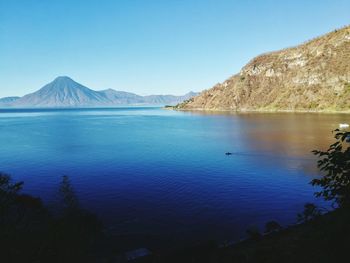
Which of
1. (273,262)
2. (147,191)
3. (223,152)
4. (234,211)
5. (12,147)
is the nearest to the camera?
(273,262)

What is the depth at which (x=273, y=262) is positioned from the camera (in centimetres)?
1966

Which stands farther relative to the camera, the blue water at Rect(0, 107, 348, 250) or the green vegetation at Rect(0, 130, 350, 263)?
the blue water at Rect(0, 107, 348, 250)

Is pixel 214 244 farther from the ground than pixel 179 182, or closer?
farther from the ground

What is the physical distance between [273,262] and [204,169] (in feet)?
141

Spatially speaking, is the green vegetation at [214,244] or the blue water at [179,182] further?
the blue water at [179,182]

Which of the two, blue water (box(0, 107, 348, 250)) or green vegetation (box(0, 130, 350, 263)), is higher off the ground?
green vegetation (box(0, 130, 350, 263))

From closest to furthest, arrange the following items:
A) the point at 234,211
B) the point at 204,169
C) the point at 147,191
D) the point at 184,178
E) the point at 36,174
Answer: the point at 234,211, the point at 147,191, the point at 184,178, the point at 36,174, the point at 204,169

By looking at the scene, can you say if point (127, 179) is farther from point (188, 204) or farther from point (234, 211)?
point (234, 211)

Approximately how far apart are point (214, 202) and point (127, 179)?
19.7 meters

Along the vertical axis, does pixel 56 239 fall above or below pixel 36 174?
above

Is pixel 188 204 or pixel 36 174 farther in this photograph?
pixel 36 174

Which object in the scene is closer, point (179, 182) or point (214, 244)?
point (214, 244)

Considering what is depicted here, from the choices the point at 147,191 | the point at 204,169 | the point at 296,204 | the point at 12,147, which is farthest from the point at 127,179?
the point at 12,147

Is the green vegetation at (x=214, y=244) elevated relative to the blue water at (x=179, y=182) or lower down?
elevated
